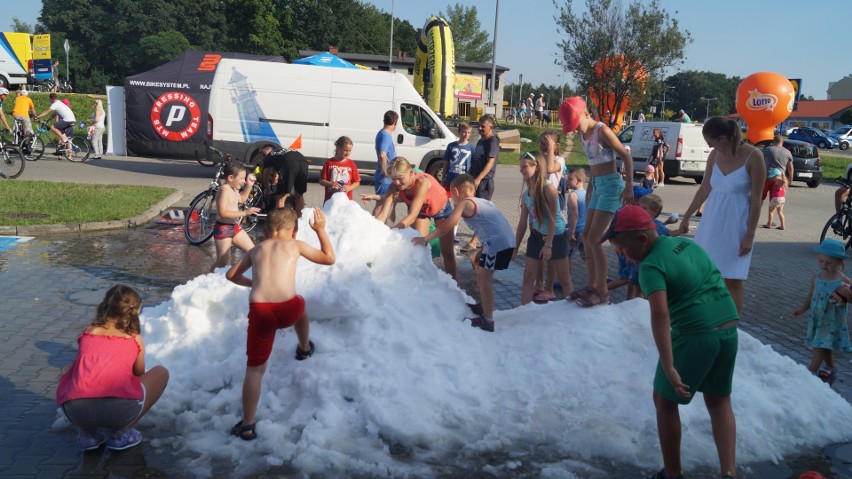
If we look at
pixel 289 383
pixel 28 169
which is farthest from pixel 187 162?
pixel 289 383

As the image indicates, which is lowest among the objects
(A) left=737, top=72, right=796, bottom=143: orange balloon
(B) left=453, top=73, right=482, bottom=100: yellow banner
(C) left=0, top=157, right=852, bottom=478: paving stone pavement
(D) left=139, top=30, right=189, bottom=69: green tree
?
(C) left=0, top=157, right=852, bottom=478: paving stone pavement

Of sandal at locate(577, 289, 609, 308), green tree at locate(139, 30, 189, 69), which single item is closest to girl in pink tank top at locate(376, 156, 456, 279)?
sandal at locate(577, 289, 609, 308)

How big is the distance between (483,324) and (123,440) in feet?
9.69

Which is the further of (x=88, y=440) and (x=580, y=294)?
(x=580, y=294)

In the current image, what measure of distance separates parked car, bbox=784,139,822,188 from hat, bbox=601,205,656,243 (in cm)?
2663

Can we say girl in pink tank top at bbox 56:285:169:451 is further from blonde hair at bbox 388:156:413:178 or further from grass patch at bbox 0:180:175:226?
grass patch at bbox 0:180:175:226

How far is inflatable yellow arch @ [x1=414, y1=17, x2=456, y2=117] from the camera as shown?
28.9 meters

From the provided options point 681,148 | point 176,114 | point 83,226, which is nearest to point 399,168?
point 83,226

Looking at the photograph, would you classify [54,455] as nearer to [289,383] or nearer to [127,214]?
[289,383]

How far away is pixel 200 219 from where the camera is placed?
11805mm

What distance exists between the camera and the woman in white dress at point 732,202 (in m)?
5.86

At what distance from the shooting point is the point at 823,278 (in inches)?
251

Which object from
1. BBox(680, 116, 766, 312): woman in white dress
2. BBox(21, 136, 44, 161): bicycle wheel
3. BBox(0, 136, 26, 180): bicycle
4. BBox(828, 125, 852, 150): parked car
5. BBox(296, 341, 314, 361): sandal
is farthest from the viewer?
BBox(828, 125, 852, 150): parked car

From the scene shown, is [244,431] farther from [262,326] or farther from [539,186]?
[539,186]
